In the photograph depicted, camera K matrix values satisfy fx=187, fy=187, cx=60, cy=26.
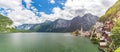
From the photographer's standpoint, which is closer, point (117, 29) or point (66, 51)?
point (117, 29)

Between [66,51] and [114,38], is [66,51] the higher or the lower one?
the lower one

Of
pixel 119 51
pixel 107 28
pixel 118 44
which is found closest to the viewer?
pixel 119 51

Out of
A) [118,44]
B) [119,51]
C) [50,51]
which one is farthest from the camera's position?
[50,51]

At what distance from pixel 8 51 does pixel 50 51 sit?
80.9ft

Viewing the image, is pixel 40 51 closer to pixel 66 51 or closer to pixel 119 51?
pixel 66 51

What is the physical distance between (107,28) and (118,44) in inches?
3085

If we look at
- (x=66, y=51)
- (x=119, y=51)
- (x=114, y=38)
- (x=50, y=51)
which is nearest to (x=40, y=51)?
(x=50, y=51)

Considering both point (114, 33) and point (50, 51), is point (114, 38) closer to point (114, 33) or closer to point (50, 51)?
point (114, 33)

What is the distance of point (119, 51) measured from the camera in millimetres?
44250

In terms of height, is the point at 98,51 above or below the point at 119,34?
below

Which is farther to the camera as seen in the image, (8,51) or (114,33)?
(8,51)

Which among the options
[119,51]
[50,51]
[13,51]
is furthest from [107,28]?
[119,51]

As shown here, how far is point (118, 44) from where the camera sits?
80.9 metres

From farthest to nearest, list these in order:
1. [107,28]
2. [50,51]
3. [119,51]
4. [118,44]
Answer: [107,28], [50,51], [118,44], [119,51]
